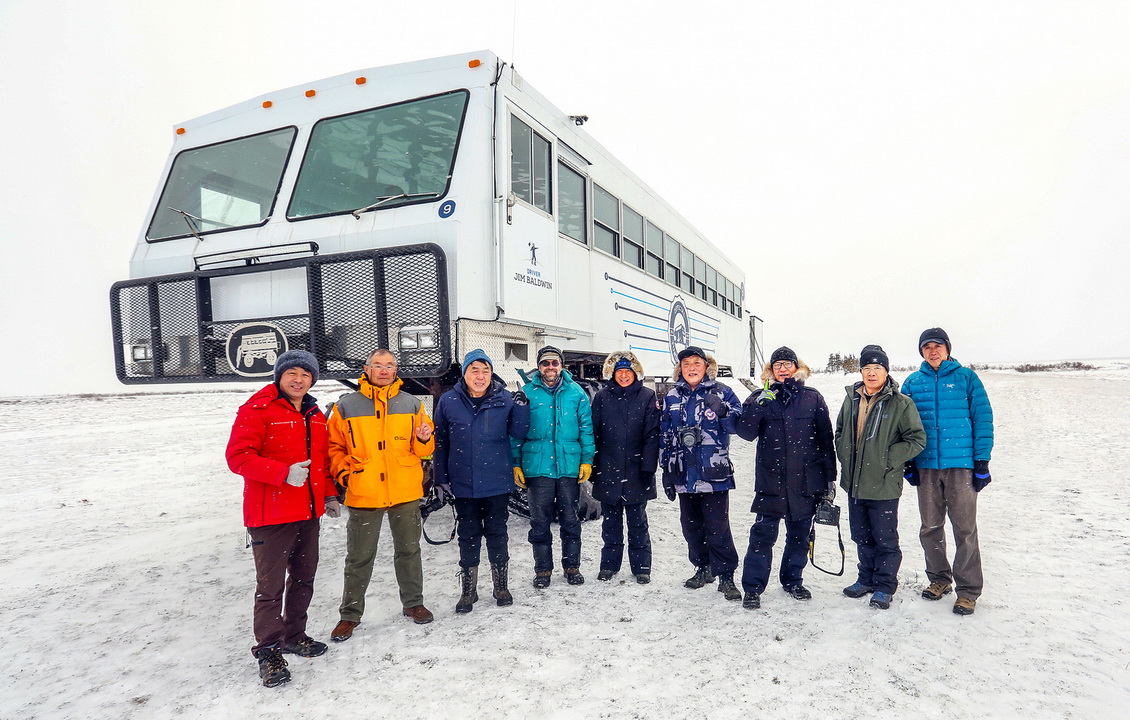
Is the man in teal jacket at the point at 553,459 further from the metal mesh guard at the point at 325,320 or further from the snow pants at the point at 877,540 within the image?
the snow pants at the point at 877,540

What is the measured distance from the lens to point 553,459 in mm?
4008

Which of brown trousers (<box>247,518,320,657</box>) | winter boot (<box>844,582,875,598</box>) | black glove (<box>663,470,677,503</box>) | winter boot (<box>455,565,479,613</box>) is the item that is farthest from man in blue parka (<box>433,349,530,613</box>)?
winter boot (<box>844,582,875,598</box>)

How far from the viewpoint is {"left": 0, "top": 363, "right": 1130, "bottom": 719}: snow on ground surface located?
8.76 ft

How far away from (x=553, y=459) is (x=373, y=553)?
4.06 ft

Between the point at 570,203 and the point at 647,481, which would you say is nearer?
the point at 647,481

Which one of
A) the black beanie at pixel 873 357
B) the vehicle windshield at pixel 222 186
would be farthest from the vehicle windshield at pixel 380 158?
the black beanie at pixel 873 357

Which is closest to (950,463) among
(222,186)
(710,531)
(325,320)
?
(710,531)

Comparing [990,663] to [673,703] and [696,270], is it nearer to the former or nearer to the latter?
[673,703]

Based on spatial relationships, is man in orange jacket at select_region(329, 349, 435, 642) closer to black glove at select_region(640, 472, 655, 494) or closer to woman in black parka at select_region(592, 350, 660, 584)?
woman in black parka at select_region(592, 350, 660, 584)

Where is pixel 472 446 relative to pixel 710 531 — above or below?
above

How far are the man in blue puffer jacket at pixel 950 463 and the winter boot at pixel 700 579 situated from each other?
4.17 ft

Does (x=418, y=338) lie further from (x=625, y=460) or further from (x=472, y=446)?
(x=625, y=460)

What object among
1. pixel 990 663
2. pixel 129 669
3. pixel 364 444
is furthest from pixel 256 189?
pixel 990 663

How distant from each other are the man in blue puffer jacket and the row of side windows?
2.99m
